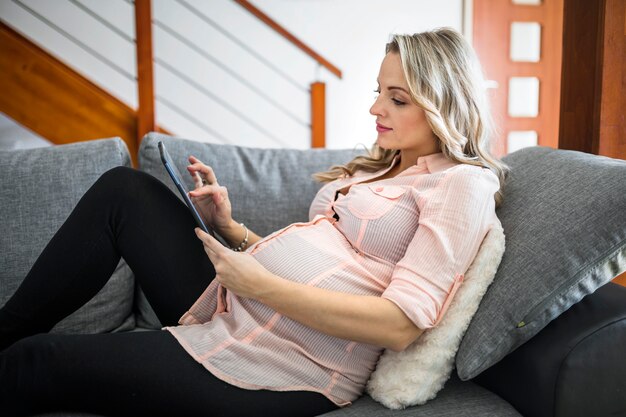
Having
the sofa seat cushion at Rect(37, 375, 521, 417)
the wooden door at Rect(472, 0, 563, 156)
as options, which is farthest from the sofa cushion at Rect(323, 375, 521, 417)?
the wooden door at Rect(472, 0, 563, 156)

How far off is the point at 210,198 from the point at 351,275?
1.50ft

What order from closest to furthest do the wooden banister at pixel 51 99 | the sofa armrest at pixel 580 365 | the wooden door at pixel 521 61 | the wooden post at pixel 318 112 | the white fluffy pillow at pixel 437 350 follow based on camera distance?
the sofa armrest at pixel 580 365 < the white fluffy pillow at pixel 437 350 < the wooden banister at pixel 51 99 < the wooden post at pixel 318 112 < the wooden door at pixel 521 61

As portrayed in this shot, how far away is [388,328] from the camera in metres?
0.99

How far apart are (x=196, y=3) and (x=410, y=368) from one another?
346 cm

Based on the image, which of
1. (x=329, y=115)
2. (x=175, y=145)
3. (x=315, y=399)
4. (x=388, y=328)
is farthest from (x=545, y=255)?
(x=329, y=115)

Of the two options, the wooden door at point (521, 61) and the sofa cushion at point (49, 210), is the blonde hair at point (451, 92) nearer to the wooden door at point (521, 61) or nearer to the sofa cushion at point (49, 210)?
the sofa cushion at point (49, 210)

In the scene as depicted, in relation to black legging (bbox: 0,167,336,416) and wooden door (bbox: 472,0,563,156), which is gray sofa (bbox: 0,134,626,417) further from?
wooden door (bbox: 472,0,563,156)

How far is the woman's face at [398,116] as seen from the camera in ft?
4.12

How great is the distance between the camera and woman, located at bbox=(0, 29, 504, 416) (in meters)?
0.99

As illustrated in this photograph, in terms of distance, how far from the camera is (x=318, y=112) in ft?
12.5

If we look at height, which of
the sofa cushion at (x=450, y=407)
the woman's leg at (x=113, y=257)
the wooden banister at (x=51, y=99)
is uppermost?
the wooden banister at (x=51, y=99)

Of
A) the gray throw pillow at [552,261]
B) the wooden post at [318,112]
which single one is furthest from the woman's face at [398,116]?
the wooden post at [318,112]

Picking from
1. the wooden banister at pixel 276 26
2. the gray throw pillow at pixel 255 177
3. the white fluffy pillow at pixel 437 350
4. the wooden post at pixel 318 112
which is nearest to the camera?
the white fluffy pillow at pixel 437 350

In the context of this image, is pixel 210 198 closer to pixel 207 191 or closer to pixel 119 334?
pixel 207 191
